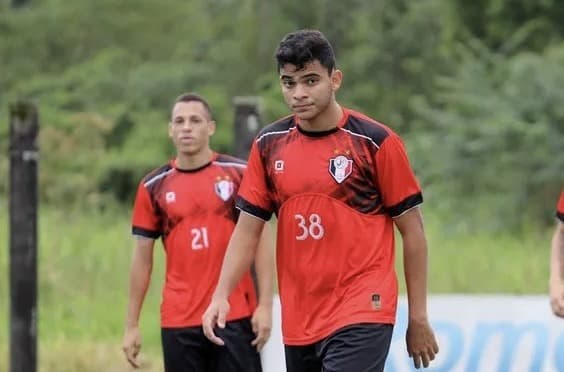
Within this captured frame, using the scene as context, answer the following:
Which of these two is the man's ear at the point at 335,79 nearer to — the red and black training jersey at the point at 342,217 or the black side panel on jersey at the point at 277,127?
the red and black training jersey at the point at 342,217

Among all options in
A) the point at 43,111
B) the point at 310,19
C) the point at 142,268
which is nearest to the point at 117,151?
the point at 43,111

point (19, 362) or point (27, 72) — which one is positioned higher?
point (27, 72)

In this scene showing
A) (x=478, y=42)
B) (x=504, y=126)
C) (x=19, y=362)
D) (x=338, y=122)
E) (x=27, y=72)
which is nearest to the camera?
(x=338, y=122)

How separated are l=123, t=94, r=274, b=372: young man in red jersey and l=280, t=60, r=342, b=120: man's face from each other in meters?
1.87

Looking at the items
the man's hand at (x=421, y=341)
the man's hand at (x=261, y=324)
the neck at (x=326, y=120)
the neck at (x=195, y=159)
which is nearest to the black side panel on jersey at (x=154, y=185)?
the neck at (x=195, y=159)

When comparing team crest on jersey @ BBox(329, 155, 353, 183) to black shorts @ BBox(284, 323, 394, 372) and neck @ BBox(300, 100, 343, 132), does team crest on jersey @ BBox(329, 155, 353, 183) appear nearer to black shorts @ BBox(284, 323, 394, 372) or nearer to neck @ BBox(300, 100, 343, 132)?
neck @ BBox(300, 100, 343, 132)

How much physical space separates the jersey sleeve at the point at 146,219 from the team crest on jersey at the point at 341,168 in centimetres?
216

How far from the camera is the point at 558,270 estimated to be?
6176 millimetres

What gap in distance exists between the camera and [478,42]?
26203mm

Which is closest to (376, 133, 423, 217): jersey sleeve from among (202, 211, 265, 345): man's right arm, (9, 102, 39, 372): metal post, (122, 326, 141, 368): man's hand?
(202, 211, 265, 345): man's right arm

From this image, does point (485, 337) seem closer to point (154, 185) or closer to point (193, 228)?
point (193, 228)

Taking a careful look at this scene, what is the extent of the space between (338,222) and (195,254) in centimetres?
184

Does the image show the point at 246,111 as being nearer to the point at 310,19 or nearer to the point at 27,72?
the point at 310,19

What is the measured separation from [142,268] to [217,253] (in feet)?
1.84
